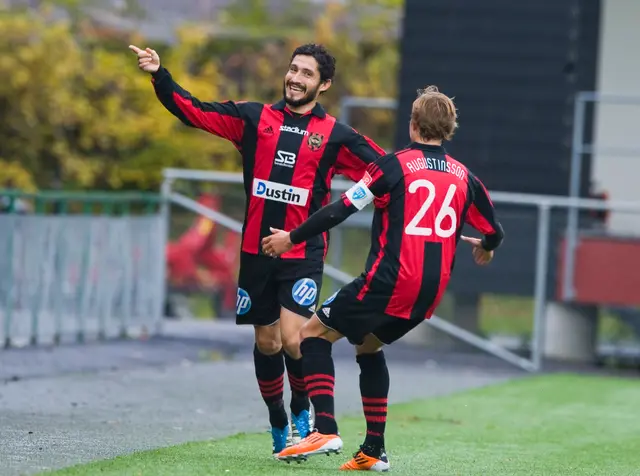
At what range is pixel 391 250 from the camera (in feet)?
21.5

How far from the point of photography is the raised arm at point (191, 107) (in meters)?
7.23

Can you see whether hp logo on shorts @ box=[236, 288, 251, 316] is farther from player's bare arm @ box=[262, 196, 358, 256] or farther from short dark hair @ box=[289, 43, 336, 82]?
short dark hair @ box=[289, 43, 336, 82]

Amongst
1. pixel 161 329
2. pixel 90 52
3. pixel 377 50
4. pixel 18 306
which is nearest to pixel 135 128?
pixel 90 52

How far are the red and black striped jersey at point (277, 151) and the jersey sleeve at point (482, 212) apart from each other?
2.44 feet

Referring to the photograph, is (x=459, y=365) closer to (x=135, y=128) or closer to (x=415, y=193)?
(x=415, y=193)

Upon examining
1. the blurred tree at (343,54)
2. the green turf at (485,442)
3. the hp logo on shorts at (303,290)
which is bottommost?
the green turf at (485,442)

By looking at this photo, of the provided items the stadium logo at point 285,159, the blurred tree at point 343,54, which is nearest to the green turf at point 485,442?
the stadium logo at point 285,159

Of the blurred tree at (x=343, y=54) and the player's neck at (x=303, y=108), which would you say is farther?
the blurred tree at (x=343, y=54)

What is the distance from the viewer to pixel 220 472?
6.38m

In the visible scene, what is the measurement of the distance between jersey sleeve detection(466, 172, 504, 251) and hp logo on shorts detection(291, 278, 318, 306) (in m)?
0.88

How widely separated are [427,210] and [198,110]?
142 cm

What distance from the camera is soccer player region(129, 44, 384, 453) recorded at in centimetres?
731

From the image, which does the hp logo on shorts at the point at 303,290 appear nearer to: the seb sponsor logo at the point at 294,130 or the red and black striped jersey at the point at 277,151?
the red and black striped jersey at the point at 277,151

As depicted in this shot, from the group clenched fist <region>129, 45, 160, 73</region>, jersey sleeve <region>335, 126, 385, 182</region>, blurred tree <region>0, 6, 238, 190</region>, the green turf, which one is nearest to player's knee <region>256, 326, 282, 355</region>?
the green turf
